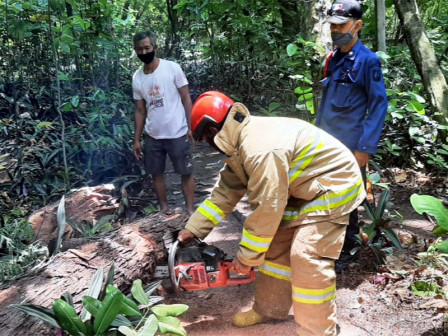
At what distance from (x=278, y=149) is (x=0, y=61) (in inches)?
282

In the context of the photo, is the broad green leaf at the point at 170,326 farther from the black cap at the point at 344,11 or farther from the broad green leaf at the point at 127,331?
the black cap at the point at 344,11

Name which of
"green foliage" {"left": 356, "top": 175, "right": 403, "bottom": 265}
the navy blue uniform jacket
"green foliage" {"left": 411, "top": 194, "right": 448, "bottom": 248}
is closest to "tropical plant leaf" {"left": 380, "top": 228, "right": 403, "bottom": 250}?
"green foliage" {"left": 356, "top": 175, "right": 403, "bottom": 265}

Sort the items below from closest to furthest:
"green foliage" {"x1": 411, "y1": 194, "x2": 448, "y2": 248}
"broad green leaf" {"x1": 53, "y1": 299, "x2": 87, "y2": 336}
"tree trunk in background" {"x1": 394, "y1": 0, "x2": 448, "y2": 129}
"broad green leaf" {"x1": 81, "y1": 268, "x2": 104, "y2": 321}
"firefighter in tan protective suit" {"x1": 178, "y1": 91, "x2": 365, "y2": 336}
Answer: "broad green leaf" {"x1": 53, "y1": 299, "x2": 87, "y2": 336} → "firefighter in tan protective suit" {"x1": 178, "y1": 91, "x2": 365, "y2": 336} → "broad green leaf" {"x1": 81, "y1": 268, "x2": 104, "y2": 321} → "green foliage" {"x1": 411, "y1": 194, "x2": 448, "y2": 248} → "tree trunk in background" {"x1": 394, "y1": 0, "x2": 448, "y2": 129}

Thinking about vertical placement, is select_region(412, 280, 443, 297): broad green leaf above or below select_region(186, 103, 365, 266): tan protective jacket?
below

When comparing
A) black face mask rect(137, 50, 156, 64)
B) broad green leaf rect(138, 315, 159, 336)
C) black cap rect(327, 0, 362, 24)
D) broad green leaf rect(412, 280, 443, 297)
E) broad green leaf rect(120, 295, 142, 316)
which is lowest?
broad green leaf rect(412, 280, 443, 297)

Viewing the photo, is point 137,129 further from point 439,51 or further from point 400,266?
point 439,51

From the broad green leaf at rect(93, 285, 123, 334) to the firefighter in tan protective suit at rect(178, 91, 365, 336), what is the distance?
70cm

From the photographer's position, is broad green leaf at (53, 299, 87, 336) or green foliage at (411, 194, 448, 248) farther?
green foliage at (411, 194, 448, 248)

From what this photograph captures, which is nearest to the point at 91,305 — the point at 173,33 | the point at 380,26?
the point at 380,26

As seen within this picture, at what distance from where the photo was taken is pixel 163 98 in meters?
4.15

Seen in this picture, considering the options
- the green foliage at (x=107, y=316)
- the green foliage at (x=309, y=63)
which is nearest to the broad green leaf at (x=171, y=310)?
the green foliage at (x=107, y=316)

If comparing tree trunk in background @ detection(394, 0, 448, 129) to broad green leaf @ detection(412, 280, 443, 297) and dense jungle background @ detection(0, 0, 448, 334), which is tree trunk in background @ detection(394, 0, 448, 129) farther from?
broad green leaf @ detection(412, 280, 443, 297)

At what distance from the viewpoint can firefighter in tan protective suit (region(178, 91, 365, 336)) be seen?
221 centimetres

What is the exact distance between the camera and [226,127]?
7.64 ft
